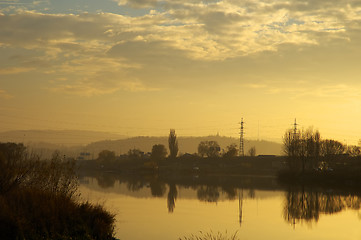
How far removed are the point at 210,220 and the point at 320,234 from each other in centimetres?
949

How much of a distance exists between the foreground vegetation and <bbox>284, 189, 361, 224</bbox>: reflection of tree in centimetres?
2113

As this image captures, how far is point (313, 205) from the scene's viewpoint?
5184cm

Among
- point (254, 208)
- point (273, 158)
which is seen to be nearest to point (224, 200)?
point (254, 208)

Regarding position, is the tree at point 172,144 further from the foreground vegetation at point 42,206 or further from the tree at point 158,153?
the foreground vegetation at point 42,206

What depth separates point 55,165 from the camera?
84.0 ft

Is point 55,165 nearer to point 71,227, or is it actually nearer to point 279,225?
point 71,227

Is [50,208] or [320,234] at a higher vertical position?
[50,208]

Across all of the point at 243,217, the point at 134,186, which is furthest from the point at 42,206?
the point at 134,186

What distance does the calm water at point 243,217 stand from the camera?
1266 inches

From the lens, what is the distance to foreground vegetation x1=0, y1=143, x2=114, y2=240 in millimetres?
19750

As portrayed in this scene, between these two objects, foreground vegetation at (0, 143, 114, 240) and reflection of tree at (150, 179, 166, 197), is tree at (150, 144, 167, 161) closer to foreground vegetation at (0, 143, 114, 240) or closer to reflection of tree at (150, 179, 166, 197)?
reflection of tree at (150, 179, 166, 197)

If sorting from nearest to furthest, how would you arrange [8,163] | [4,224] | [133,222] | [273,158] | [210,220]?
[4,224], [8,163], [133,222], [210,220], [273,158]

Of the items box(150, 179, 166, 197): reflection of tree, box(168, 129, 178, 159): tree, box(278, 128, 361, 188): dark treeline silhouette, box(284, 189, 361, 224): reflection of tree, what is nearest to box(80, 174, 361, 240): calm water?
box(284, 189, 361, 224): reflection of tree

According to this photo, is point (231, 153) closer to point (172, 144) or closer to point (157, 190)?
point (172, 144)
